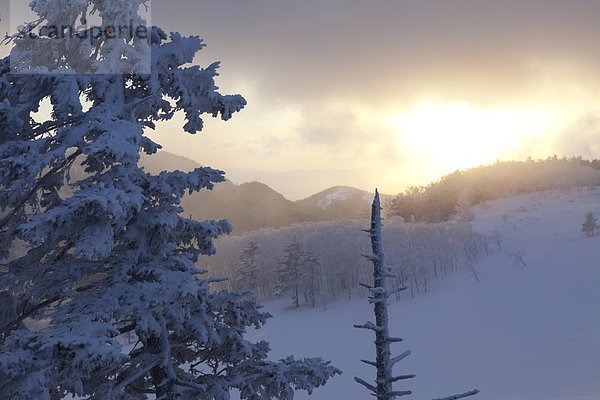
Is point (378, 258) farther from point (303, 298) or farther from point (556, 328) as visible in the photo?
point (303, 298)

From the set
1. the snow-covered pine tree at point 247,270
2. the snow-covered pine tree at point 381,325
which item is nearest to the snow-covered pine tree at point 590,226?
the snow-covered pine tree at point 247,270

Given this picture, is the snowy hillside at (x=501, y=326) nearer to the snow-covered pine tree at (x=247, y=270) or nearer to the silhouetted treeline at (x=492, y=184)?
the snow-covered pine tree at (x=247, y=270)

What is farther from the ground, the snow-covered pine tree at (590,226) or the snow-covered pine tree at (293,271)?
the snow-covered pine tree at (590,226)

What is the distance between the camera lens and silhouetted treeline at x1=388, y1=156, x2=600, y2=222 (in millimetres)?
69688

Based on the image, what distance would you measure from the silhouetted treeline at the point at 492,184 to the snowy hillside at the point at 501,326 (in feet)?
50.4

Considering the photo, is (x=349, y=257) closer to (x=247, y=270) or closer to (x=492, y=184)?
(x=247, y=270)

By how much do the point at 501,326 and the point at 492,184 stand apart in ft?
157

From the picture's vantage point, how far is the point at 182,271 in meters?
6.04

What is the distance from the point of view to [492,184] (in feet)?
249

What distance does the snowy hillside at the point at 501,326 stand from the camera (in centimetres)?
2397

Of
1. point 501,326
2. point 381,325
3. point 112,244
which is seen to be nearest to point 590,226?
point 501,326

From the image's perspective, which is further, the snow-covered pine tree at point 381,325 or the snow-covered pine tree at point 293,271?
the snow-covered pine tree at point 293,271

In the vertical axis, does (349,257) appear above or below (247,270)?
above

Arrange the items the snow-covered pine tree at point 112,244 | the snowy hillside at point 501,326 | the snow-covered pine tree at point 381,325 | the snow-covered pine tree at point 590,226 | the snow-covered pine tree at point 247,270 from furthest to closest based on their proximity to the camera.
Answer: the snow-covered pine tree at point 247,270
the snow-covered pine tree at point 590,226
the snowy hillside at point 501,326
the snow-covered pine tree at point 381,325
the snow-covered pine tree at point 112,244
